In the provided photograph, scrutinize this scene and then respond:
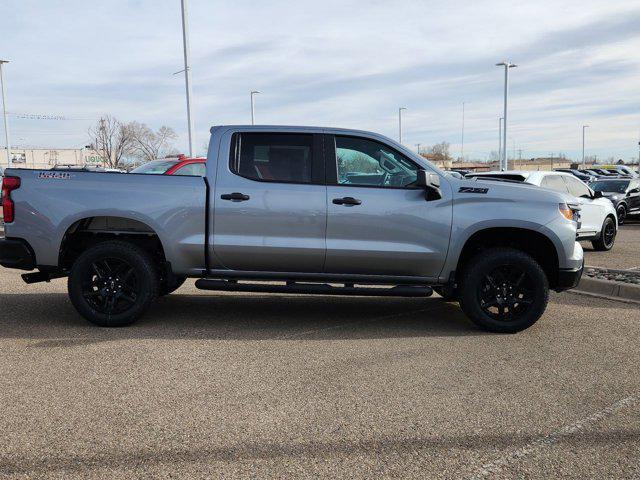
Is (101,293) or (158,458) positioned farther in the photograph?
(101,293)

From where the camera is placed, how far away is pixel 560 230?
5.95 meters

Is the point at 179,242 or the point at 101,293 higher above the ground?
the point at 179,242

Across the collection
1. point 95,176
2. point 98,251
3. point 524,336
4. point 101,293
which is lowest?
point 524,336

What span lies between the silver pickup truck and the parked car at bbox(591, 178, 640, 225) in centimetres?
1391

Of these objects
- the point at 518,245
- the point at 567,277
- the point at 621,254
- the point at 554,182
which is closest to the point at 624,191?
the point at 621,254

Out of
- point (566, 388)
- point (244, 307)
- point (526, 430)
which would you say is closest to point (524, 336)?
point (566, 388)

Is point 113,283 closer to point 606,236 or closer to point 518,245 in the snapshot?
point 518,245

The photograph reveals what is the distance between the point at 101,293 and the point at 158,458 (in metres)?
3.10

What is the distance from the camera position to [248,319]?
6520mm

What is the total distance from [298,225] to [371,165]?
3.18 feet

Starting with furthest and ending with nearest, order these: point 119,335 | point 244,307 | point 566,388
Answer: point 244,307
point 119,335
point 566,388

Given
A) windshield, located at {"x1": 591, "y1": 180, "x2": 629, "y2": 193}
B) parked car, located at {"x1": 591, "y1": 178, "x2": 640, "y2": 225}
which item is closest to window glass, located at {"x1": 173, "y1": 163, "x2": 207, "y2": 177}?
parked car, located at {"x1": 591, "y1": 178, "x2": 640, "y2": 225}

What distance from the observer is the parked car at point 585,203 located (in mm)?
12005

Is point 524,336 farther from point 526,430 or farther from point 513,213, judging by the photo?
point 526,430
